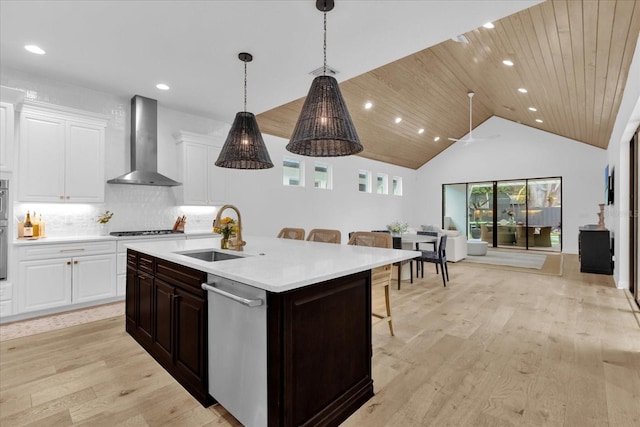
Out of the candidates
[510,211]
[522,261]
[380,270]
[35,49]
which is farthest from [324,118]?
[510,211]

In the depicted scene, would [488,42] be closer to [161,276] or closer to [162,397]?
[161,276]

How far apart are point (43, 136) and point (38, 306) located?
1.95 m

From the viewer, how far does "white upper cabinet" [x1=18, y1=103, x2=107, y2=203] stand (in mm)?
3619

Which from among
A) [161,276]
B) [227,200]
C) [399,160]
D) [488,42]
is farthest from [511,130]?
[161,276]

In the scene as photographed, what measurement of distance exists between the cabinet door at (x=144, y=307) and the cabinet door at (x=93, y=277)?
1.46m

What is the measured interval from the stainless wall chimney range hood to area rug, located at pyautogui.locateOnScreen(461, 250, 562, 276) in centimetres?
649

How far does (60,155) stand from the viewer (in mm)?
3830

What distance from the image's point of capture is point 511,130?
9.73m

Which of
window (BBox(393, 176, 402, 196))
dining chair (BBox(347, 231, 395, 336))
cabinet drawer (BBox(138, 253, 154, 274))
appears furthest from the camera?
window (BBox(393, 176, 402, 196))

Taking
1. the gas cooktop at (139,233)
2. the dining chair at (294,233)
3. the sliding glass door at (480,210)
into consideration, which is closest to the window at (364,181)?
the sliding glass door at (480,210)

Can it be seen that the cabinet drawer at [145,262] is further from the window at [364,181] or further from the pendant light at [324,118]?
the window at [364,181]

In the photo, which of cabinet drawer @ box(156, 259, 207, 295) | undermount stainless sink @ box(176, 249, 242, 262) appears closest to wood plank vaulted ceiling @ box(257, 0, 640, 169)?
undermount stainless sink @ box(176, 249, 242, 262)

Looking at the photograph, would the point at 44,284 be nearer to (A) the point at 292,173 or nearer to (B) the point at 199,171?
(B) the point at 199,171

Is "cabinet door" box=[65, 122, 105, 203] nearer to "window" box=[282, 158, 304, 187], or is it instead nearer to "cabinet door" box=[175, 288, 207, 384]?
"cabinet door" box=[175, 288, 207, 384]
